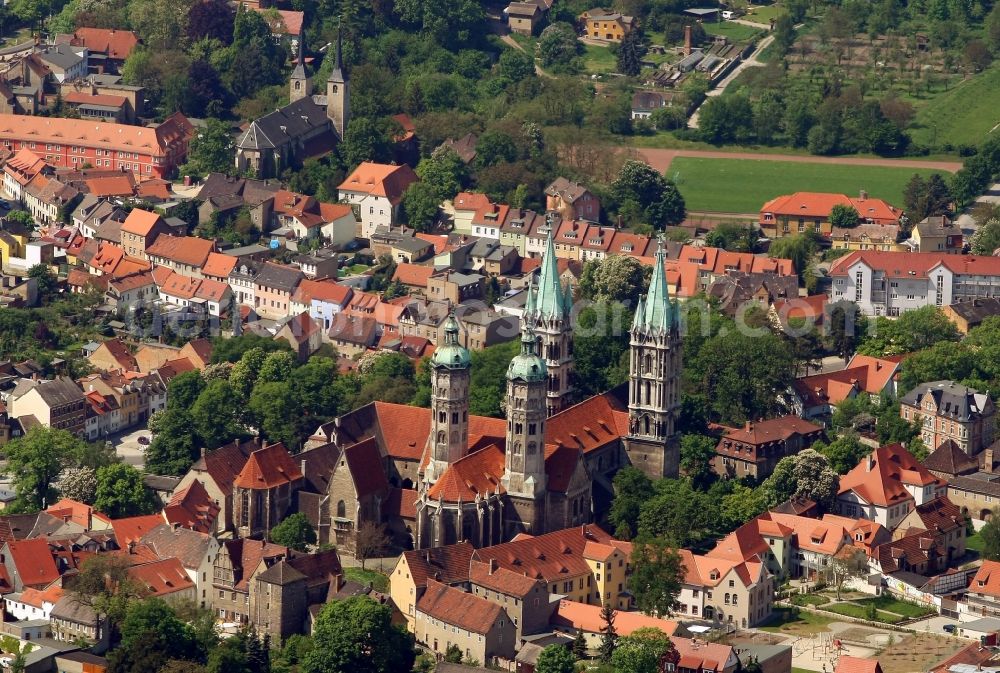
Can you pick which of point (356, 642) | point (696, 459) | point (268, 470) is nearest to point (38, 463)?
point (268, 470)

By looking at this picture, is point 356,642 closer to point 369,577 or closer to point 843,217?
point 369,577

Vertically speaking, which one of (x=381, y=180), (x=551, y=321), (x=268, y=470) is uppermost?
(x=551, y=321)

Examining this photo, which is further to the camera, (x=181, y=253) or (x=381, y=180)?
(x=381, y=180)

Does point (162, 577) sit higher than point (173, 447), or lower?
lower

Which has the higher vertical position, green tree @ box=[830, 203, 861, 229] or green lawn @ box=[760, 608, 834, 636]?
green tree @ box=[830, 203, 861, 229]

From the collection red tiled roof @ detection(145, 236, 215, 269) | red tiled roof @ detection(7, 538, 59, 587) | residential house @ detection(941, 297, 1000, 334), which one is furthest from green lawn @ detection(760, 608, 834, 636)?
red tiled roof @ detection(145, 236, 215, 269)

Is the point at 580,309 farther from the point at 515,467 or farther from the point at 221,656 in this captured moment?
the point at 221,656

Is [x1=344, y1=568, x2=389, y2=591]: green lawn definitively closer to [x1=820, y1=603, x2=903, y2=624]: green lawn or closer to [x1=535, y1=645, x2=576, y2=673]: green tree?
[x1=535, y1=645, x2=576, y2=673]: green tree
